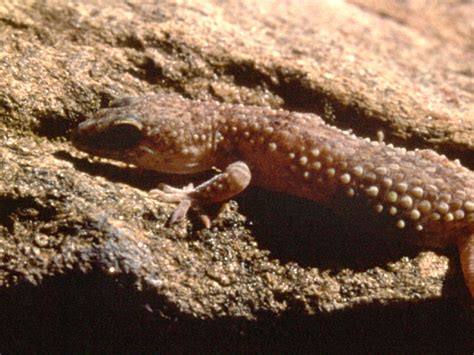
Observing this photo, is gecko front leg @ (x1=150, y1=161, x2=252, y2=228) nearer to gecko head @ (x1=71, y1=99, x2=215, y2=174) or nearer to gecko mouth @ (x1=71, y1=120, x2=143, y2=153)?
gecko head @ (x1=71, y1=99, x2=215, y2=174)

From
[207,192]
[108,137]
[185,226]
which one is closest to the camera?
[185,226]

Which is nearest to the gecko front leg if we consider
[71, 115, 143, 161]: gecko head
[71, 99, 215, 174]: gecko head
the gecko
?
the gecko

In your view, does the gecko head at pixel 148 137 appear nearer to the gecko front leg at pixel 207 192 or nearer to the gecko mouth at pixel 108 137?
the gecko mouth at pixel 108 137

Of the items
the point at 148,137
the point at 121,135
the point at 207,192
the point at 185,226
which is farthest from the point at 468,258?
the point at 121,135

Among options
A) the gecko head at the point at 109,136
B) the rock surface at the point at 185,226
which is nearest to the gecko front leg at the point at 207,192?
the rock surface at the point at 185,226

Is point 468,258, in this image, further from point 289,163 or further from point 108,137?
point 108,137

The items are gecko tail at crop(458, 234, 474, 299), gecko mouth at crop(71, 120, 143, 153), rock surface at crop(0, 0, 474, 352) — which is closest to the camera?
rock surface at crop(0, 0, 474, 352)

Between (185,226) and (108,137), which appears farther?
(108,137)
